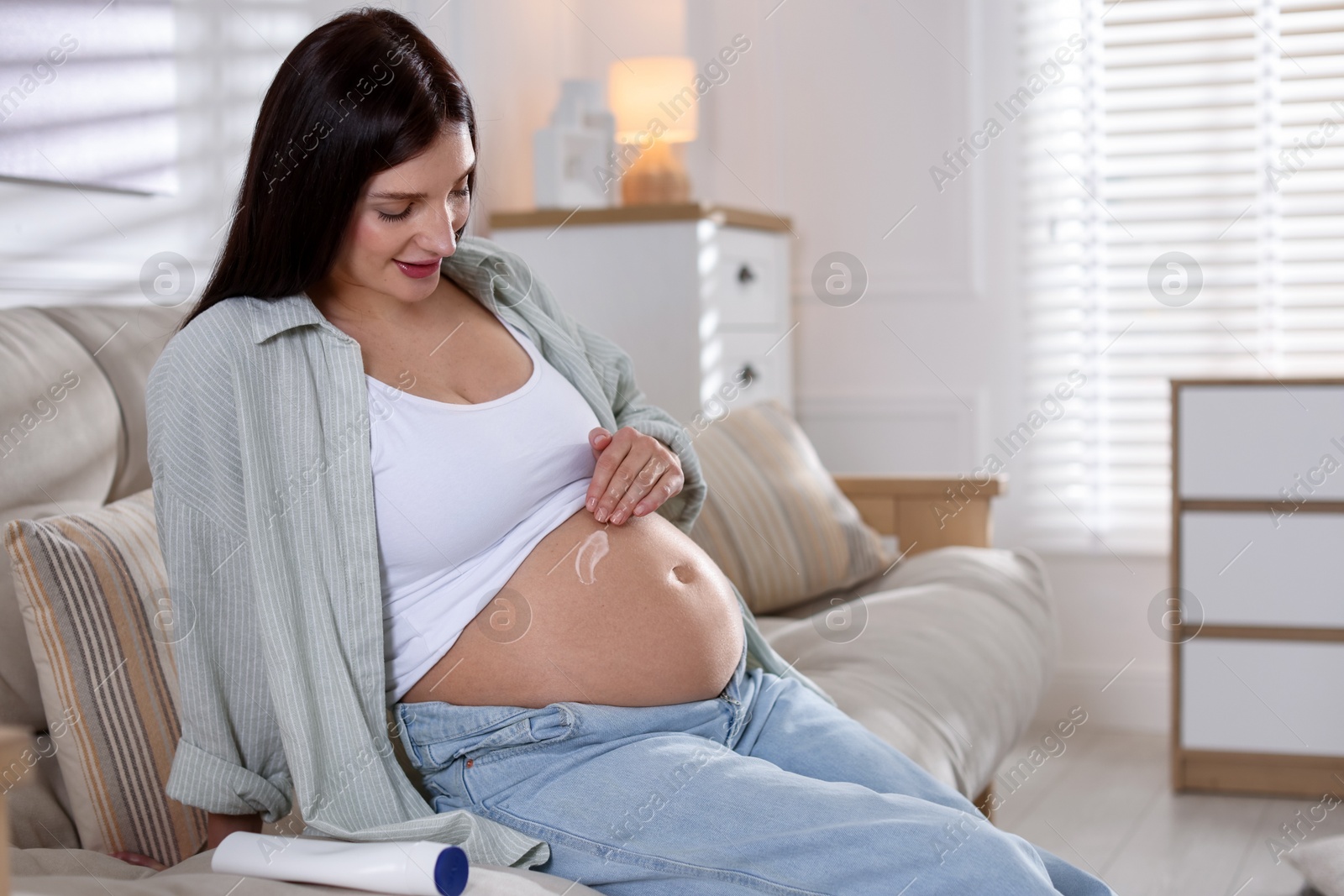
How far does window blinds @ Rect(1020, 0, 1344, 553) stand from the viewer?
2.83 m

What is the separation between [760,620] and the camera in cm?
215

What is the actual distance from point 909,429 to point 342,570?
2.24 m

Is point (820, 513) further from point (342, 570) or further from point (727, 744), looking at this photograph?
point (342, 570)

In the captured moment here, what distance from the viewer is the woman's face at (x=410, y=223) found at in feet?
3.73

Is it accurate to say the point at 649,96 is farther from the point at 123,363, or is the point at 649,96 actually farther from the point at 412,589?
the point at 412,589

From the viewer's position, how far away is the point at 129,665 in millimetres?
1195

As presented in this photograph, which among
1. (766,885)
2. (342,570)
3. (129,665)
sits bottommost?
(766,885)

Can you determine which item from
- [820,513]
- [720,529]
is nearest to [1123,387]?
[820,513]

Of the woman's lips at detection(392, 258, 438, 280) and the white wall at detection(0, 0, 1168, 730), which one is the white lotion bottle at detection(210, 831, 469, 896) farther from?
the white wall at detection(0, 0, 1168, 730)

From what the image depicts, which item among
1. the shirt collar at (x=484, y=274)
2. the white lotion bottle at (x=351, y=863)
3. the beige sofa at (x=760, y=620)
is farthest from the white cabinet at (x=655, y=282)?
the white lotion bottle at (x=351, y=863)

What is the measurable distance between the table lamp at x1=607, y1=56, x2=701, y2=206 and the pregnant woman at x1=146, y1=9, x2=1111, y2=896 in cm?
162

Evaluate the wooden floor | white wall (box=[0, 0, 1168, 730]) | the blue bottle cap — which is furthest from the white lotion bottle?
white wall (box=[0, 0, 1168, 730])

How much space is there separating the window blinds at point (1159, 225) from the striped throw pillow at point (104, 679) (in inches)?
90.9

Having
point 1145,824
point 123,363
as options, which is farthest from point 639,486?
point 1145,824
